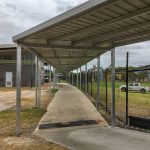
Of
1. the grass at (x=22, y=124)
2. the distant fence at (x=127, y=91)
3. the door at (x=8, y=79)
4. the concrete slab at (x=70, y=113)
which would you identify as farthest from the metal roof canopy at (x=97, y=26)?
the door at (x=8, y=79)

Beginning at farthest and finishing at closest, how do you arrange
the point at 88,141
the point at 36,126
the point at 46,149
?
the point at 36,126 → the point at 88,141 → the point at 46,149

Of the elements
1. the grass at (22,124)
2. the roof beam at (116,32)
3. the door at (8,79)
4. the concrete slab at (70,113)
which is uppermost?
the roof beam at (116,32)

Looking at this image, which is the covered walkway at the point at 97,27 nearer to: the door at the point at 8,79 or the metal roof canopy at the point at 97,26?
the metal roof canopy at the point at 97,26

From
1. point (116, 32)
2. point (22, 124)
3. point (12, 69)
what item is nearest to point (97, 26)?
point (116, 32)

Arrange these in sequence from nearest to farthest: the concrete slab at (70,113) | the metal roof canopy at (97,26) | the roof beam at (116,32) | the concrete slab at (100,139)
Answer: the metal roof canopy at (97,26)
the roof beam at (116,32)
the concrete slab at (100,139)
the concrete slab at (70,113)

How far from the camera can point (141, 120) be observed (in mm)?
10773

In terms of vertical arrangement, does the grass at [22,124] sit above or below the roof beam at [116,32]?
below

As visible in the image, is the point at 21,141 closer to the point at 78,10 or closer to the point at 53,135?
the point at 53,135

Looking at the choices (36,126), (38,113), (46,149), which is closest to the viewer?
(46,149)

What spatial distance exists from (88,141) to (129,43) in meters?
3.66

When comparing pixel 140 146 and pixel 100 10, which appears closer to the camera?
pixel 100 10

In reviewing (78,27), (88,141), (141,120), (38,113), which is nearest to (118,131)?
(141,120)

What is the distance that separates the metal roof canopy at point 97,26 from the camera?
6.61 metres

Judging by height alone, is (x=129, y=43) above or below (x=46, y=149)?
above
